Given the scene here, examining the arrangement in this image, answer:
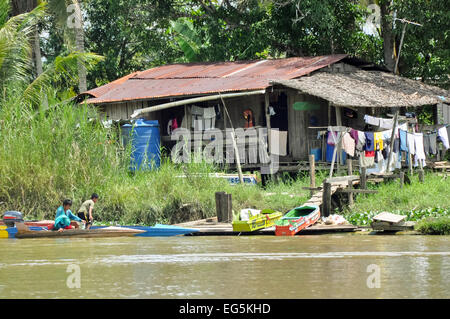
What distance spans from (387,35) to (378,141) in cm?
717

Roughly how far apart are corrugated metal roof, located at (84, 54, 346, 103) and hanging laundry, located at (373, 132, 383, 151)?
335 centimetres

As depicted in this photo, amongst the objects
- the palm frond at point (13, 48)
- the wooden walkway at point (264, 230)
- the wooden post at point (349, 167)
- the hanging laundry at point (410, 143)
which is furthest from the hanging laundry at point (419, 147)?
the palm frond at point (13, 48)

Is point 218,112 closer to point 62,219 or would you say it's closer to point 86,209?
point 86,209

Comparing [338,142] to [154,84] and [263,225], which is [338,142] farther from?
[154,84]

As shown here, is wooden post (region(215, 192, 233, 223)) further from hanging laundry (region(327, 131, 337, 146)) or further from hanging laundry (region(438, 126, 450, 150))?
hanging laundry (region(438, 126, 450, 150))

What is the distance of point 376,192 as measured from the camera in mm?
16812

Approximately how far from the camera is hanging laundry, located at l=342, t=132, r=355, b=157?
58.7 feet

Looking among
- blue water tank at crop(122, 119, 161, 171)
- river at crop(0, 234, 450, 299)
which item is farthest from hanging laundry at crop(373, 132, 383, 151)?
blue water tank at crop(122, 119, 161, 171)

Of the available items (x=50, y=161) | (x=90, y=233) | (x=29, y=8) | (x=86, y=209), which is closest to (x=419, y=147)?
(x=86, y=209)

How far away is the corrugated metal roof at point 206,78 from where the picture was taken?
2111 cm

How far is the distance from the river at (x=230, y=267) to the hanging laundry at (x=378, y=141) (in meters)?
4.24

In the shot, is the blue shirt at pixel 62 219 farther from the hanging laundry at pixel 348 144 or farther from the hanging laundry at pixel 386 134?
the hanging laundry at pixel 386 134

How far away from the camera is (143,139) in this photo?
21.0 metres
